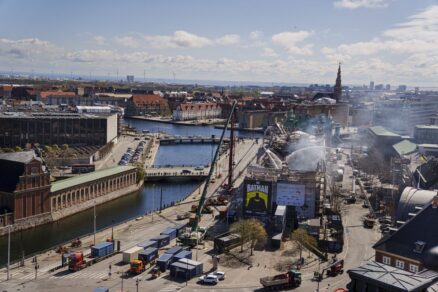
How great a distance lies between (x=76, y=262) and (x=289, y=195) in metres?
12.8

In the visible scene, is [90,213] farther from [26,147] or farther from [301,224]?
[26,147]

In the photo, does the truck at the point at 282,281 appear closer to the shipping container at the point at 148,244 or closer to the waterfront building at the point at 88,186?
the shipping container at the point at 148,244

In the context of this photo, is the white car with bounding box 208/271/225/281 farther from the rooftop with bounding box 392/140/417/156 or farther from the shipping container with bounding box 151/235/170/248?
the rooftop with bounding box 392/140/417/156

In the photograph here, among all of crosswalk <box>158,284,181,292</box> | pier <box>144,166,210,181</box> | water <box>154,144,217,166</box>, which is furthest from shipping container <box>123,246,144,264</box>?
water <box>154,144,217,166</box>

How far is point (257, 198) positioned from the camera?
2920 centimetres

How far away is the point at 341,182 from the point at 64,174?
21376 mm

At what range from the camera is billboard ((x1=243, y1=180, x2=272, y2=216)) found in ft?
95.5

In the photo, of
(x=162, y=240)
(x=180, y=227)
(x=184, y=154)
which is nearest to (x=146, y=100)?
(x=184, y=154)

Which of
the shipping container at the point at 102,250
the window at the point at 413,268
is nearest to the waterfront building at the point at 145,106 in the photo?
the shipping container at the point at 102,250

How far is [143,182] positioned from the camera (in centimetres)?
4147

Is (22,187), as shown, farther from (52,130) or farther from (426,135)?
(426,135)

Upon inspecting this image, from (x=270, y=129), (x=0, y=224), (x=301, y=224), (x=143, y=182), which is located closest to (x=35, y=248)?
(x=0, y=224)

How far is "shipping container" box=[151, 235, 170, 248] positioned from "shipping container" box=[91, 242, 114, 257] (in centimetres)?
221

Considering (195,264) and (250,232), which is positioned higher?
(250,232)
